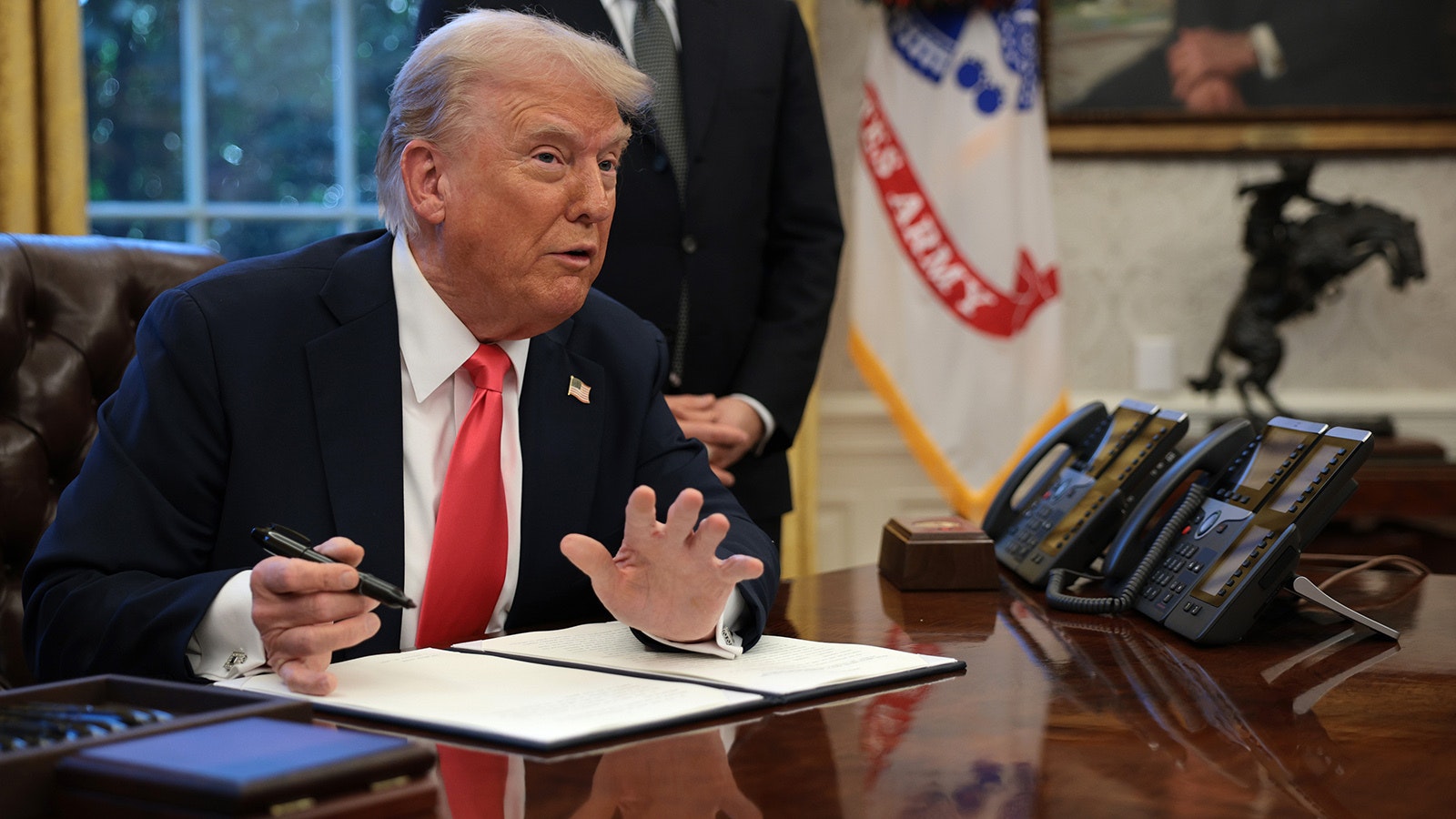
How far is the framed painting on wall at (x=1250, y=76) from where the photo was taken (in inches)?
177

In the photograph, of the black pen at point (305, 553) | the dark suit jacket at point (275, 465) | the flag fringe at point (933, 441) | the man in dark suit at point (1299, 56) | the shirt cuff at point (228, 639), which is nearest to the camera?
the black pen at point (305, 553)

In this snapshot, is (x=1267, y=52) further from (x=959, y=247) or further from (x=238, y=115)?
(x=238, y=115)

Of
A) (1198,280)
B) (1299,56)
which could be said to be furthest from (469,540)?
(1299,56)

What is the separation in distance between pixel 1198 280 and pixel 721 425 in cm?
259

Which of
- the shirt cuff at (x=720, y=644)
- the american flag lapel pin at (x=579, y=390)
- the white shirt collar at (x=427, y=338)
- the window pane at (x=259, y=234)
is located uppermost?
the white shirt collar at (x=427, y=338)

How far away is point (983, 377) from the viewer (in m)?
4.35

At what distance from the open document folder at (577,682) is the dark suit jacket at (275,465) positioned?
13 cm

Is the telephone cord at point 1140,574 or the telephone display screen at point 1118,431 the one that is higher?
the telephone display screen at point 1118,431

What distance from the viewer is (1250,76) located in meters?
4.52

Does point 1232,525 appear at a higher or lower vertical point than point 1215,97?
lower

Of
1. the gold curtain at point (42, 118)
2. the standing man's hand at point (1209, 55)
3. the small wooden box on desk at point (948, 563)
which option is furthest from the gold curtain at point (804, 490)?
the small wooden box on desk at point (948, 563)

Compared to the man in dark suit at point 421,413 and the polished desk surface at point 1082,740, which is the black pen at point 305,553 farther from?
the polished desk surface at point 1082,740

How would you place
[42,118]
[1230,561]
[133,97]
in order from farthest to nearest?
[133,97] < [42,118] < [1230,561]

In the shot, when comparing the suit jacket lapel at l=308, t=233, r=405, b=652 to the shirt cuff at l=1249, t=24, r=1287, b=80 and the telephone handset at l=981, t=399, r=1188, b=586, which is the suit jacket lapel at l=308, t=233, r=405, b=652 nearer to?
the telephone handset at l=981, t=399, r=1188, b=586
